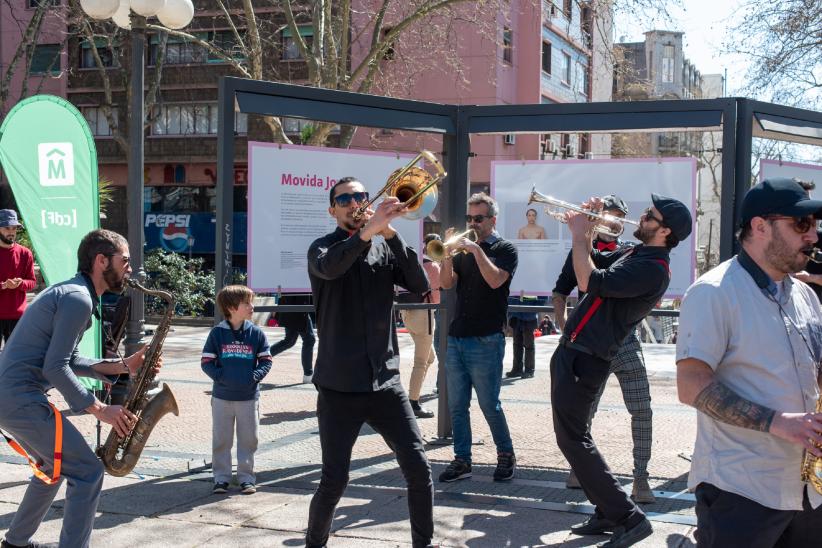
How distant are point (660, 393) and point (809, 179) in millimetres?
4183

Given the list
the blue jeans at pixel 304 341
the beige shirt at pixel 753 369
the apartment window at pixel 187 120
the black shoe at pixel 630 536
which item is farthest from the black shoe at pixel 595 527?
the apartment window at pixel 187 120

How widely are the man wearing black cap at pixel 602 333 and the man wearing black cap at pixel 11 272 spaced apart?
6.09m

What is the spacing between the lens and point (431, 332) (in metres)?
9.48

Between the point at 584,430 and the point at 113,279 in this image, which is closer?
the point at 113,279

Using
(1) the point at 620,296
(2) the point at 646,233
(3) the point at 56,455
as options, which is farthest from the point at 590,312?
(3) the point at 56,455

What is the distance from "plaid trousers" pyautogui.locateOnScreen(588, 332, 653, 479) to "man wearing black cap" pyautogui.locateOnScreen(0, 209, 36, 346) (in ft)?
19.8

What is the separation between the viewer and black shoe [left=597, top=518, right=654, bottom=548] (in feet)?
16.4

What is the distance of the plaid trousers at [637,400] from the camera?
5973 mm

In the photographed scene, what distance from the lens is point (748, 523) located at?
117 inches

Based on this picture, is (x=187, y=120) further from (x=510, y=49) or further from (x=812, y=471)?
(x=812, y=471)

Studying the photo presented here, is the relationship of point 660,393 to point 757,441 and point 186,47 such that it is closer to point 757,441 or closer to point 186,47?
point 757,441

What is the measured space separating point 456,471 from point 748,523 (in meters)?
3.71

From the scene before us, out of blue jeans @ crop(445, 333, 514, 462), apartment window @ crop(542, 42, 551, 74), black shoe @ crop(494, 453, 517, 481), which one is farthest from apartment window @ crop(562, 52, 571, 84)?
black shoe @ crop(494, 453, 517, 481)

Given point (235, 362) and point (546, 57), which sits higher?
point (546, 57)
